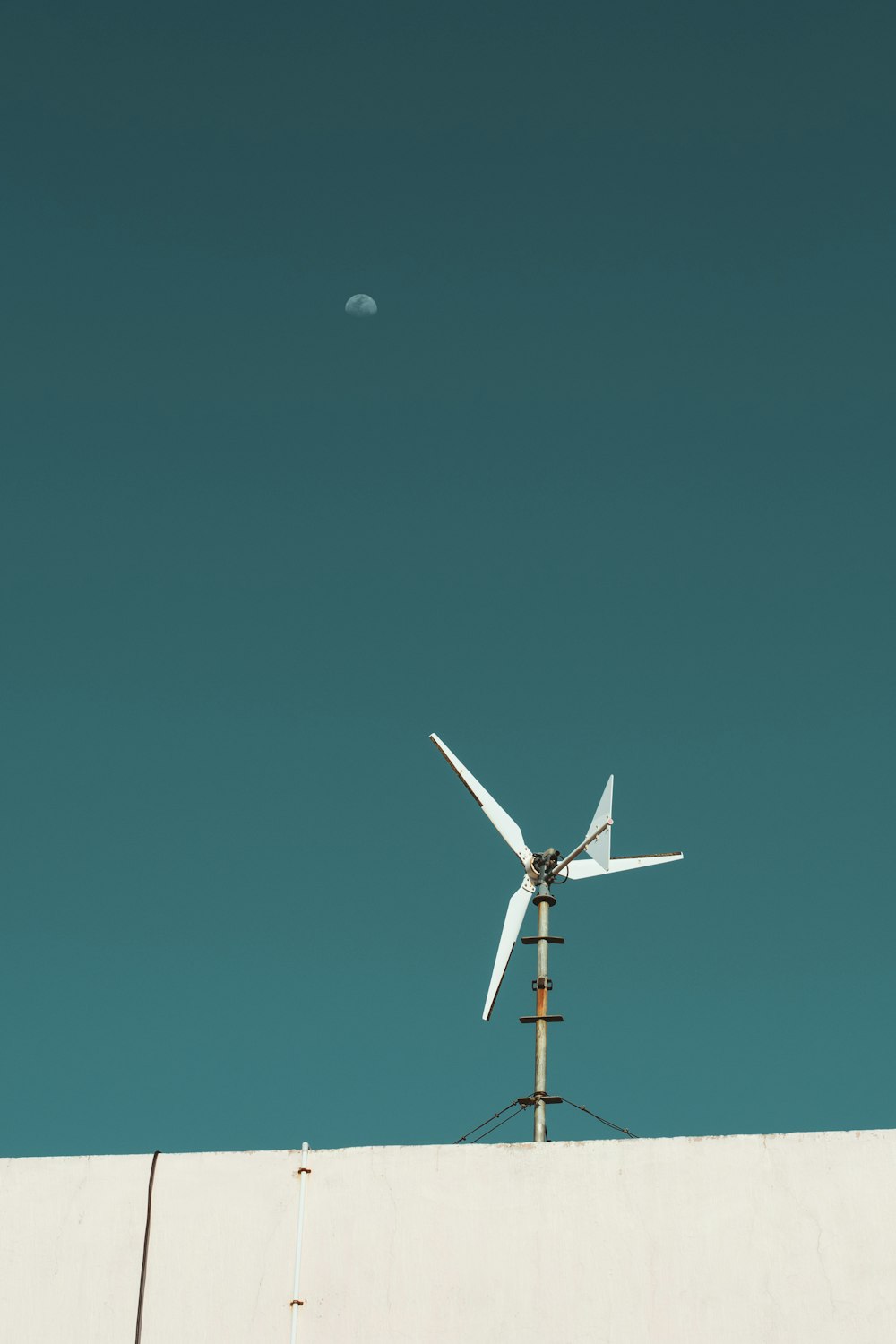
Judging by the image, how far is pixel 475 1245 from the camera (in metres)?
18.0

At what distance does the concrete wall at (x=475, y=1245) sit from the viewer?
17.2 meters

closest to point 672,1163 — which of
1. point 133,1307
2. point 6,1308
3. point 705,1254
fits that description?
point 705,1254

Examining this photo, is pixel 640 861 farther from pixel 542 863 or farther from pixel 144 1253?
pixel 144 1253

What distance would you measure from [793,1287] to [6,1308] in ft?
25.5

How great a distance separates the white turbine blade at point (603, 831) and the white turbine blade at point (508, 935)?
13.6 ft

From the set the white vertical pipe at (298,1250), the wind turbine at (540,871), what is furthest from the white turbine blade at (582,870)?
the white vertical pipe at (298,1250)

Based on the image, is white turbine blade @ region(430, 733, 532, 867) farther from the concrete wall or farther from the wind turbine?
the concrete wall

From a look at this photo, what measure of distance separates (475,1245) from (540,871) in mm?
18990

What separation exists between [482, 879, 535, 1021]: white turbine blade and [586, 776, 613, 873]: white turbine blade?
164 inches

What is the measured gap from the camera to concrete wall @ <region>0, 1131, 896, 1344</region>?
1725 centimetres

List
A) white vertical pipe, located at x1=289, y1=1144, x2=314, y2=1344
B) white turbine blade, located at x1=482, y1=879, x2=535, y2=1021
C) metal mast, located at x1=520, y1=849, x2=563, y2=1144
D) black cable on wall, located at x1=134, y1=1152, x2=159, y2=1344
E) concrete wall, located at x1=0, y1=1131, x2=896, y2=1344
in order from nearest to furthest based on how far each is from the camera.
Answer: concrete wall, located at x1=0, y1=1131, x2=896, y2=1344, white vertical pipe, located at x1=289, y1=1144, x2=314, y2=1344, black cable on wall, located at x1=134, y1=1152, x2=159, y2=1344, metal mast, located at x1=520, y1=849, x2=563, y2=1144, white turbine blade, located at x1=482, y1=879, x2=535, y2=1021

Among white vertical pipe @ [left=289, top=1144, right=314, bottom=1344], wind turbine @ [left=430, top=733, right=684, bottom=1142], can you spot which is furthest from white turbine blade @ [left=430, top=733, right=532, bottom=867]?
white vertical pipe @ [left=289, top=1144, right=314, bottom=1344]

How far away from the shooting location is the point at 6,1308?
61.5ft

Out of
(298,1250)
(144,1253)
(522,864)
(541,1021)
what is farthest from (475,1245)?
(522,864)
